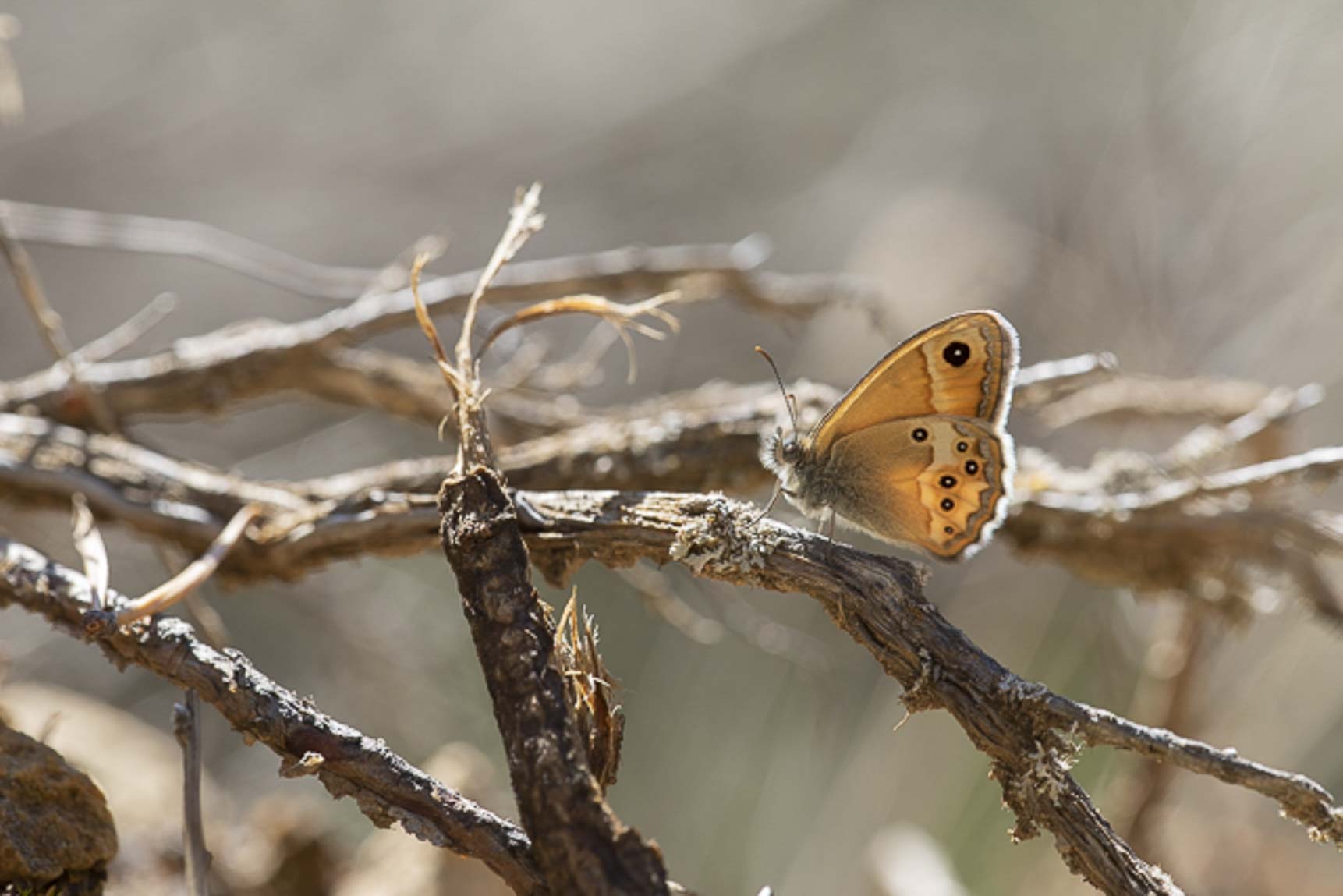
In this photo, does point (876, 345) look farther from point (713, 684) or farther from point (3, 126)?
point (3, 126)

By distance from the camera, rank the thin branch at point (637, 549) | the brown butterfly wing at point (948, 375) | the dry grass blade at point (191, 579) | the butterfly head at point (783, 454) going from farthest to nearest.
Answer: the butterfly head at point (783, 454)
the brown butterfly wing at point (948, 375)
the dry grass blade at point (191, 579)
the thin branch at point (637, 549)

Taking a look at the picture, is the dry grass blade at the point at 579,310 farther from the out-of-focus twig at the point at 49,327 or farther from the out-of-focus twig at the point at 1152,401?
the out-of-focus twig at the point at 1152,401

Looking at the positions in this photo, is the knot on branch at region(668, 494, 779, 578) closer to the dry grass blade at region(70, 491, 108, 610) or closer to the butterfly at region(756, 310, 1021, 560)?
the butterfly at region(756, 310, 1021, 560)

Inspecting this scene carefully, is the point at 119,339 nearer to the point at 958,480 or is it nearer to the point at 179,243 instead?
the point at 179,243

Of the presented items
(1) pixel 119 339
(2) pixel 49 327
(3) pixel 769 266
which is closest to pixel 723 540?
(2) pixel 49 327

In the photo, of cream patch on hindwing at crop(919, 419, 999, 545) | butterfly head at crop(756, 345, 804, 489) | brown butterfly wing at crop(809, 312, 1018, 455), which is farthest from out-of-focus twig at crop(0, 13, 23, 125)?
cream patch on hindwing at crop(919, 419, 999, 545)

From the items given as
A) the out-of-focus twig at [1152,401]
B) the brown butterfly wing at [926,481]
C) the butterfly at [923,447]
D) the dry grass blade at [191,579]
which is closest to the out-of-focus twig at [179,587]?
the dry grass blade at [191,579]

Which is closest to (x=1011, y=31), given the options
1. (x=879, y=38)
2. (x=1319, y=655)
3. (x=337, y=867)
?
(x=879, y=38)
